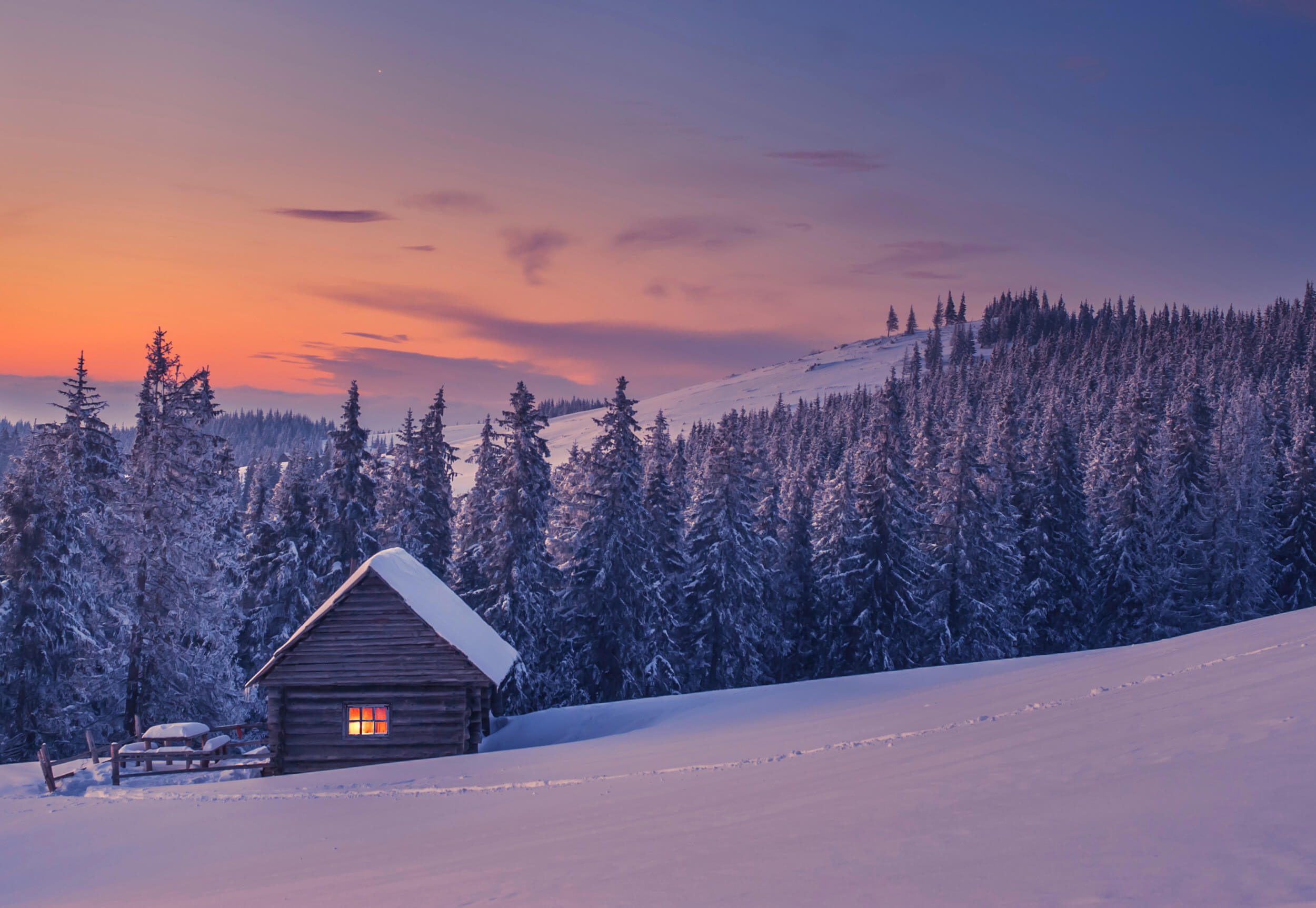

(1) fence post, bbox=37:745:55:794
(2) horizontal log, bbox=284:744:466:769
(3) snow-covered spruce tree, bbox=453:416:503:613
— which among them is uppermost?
(3) snow-covered spruce tree, bbox=453:416:503:613

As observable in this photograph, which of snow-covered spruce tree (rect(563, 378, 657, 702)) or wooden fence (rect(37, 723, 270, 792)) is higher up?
snow-covered spruce tree (rect(563, 378, 657, 702))

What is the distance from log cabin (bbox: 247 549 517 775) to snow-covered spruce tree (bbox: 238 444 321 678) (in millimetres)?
14405

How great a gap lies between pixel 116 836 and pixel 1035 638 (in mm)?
46428

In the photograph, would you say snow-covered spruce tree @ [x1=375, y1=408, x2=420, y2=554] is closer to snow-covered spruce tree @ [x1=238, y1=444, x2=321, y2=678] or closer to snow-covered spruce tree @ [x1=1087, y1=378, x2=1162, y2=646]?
snow-covered spruce tree @ [x1=238, y1=444, x2=321, y2=678]

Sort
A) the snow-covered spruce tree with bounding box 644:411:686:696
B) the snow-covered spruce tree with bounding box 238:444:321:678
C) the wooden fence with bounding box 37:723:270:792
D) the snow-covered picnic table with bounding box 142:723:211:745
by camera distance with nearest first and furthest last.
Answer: the wooden fence with bounding box 37:723:270:792
the snow-covered picnic table with bounding box 142:723:211:745
the snow-covered spruce tree with bounding box 238:444:321:678
the snow-covered spruce tree with bounding box 644:411:686:696

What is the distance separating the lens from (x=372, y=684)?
2319 centimetres

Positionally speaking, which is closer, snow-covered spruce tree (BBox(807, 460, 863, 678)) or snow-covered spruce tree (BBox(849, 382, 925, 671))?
snow-covered spruce tree (BBox(849, 382, 925, 671))

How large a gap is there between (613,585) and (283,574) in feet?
51.6

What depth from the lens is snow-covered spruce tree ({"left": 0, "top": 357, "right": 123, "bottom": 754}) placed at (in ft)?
96.0

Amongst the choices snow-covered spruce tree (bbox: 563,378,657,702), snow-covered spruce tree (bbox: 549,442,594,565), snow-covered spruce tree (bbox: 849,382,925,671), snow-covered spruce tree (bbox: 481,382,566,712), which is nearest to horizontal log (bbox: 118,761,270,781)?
snow-covered spruce tree (bbox: 481,382,566,712)

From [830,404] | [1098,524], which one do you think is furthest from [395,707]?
[830,404]

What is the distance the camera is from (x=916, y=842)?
7.95 meters

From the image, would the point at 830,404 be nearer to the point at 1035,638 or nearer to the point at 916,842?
the point at 1035,638

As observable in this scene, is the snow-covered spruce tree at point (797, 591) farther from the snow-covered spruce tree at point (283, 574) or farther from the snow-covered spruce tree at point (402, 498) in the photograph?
the snow-covered spruce tree at point (283, 574)
